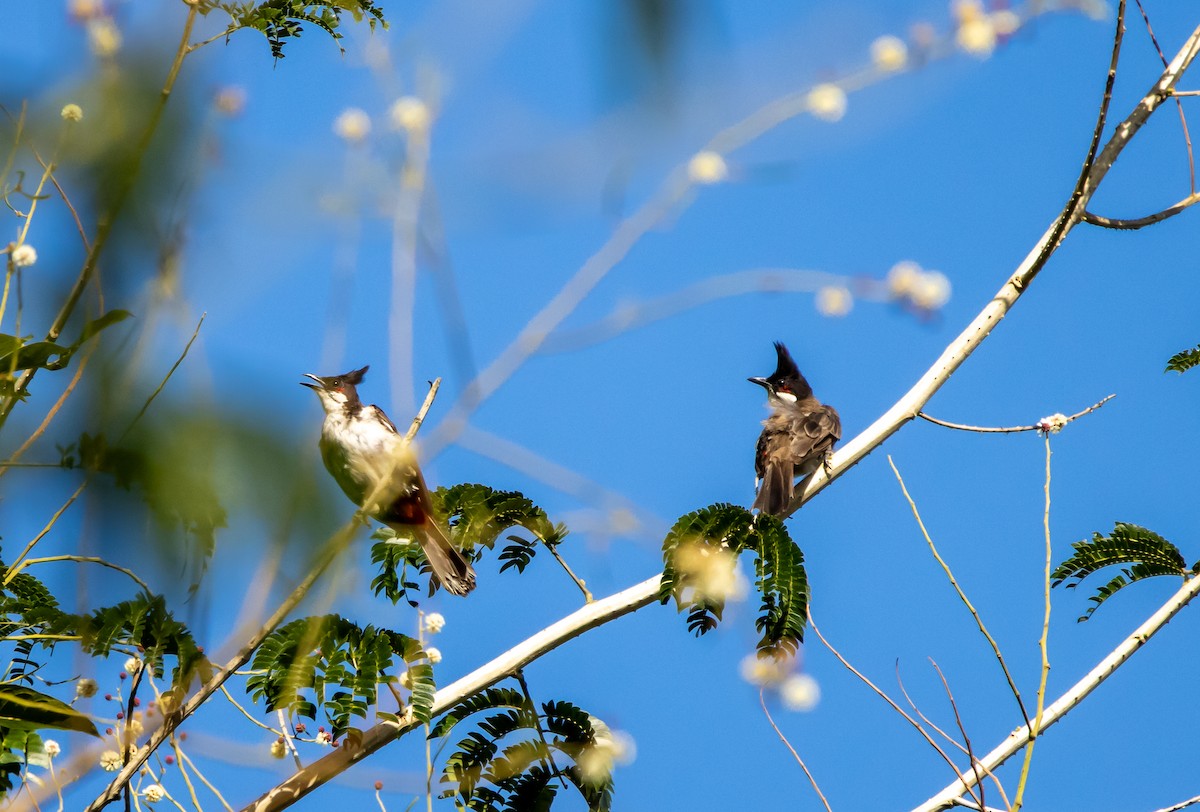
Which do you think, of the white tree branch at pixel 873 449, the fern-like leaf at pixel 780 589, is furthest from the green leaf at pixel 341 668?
the fern-like leaf at pixel 780 589

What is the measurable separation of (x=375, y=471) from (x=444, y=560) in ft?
2.80

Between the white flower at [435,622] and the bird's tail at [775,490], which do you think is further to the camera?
the bird's tail at [775,490]

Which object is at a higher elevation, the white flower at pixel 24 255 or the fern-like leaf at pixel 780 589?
the fern-like leaf at pixel 780 589

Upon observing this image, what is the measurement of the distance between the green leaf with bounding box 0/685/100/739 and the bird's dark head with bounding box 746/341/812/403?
6242 millimetres

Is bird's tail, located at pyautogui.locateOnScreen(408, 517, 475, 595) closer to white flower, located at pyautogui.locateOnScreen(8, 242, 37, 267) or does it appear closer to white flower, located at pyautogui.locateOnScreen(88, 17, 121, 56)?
white flower, located at pyautogui.locateOnScreen(8, 242, 37, 267)

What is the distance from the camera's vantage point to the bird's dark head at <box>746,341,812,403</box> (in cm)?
830

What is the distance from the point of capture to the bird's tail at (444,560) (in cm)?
447

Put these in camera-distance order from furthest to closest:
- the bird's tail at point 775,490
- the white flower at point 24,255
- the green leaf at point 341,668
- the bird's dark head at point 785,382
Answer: the bird's dark head at point 785,382 → the bird's tail at point 775,490 → the green leaf at point 341,668 → the white flower at point 24,255

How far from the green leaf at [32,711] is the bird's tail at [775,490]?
13.2ft

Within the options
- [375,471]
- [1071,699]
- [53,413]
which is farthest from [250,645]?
[375,471]

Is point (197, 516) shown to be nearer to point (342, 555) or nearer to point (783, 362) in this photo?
point (342, 555)

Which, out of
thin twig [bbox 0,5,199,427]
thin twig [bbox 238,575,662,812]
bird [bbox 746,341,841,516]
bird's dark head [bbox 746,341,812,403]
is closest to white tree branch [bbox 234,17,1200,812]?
thin twig [bbox 238,575,662,812]

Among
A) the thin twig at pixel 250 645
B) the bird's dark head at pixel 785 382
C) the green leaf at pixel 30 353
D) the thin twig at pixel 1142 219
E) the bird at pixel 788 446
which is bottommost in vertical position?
the thin twig at pixel 250 645

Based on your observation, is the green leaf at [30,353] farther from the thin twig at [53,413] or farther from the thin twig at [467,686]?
the thin twig at [467,686]
